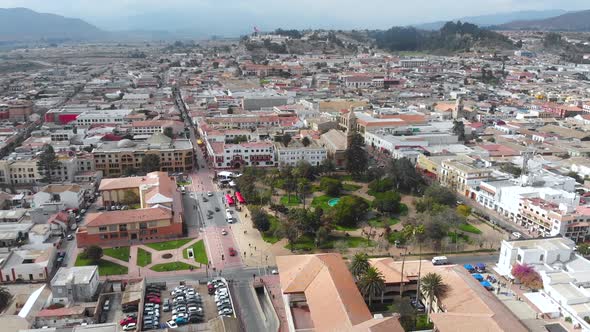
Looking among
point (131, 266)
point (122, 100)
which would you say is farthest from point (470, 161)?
point (122, 100)

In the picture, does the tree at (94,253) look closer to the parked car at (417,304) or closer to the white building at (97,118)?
the parked car at (417,304)

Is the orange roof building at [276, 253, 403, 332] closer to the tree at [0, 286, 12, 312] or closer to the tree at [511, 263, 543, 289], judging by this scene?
the tree at [511, 263, 543, 289]

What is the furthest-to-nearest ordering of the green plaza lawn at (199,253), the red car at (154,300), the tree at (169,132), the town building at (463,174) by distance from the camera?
the tree at (169,132), the town building at (463,174), the green plaza lawn at (199,253), the red car at (154,300)

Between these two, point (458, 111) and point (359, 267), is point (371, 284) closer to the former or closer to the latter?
point (359, 267)

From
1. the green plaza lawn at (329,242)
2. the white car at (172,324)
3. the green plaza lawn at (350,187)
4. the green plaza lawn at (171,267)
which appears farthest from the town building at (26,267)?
the green plaza lawn at (350,187)

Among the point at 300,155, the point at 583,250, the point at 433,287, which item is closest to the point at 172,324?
the point at 433,287

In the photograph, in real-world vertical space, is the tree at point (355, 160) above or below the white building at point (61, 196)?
above
